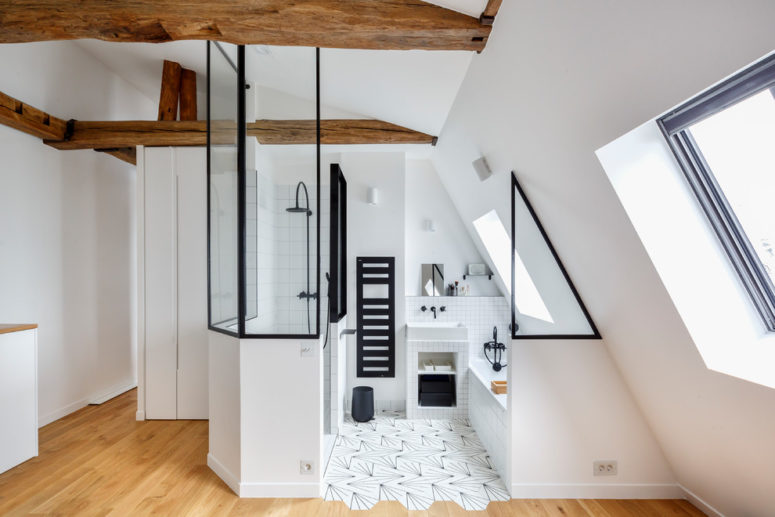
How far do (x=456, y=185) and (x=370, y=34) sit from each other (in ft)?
6.77

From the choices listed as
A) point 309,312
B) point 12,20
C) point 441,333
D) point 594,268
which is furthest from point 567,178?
point 12,20

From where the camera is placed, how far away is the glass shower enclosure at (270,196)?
2.61 m

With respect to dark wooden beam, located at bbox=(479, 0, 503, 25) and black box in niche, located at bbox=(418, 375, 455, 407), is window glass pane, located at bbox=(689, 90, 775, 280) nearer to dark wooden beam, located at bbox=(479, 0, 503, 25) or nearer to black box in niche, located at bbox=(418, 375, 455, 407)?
dark wooden beam, located at bbox=(479, 0, 503, 25)

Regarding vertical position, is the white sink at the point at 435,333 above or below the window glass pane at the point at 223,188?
below

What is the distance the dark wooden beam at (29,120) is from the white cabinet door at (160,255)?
730 mm

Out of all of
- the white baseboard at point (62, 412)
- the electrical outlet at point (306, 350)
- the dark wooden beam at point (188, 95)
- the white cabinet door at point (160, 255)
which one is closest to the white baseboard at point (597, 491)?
the electrical outlet at point (306, 350)

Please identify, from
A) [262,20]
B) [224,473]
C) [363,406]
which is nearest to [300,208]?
[262,20]

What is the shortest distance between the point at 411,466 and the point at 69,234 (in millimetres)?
3654

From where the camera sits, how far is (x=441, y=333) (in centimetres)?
399

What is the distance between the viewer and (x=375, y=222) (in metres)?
4.23

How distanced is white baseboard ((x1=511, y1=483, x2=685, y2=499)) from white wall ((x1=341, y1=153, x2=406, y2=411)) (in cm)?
178

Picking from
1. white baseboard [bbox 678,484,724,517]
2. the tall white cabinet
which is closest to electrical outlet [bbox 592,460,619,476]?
white baseboard [bbox 678,484,724,517]

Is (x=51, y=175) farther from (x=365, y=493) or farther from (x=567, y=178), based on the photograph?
(x=567, y=178)

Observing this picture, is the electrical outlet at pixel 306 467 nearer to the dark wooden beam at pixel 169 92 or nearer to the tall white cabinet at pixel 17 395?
the tall white cabinet at pixel 17 395
